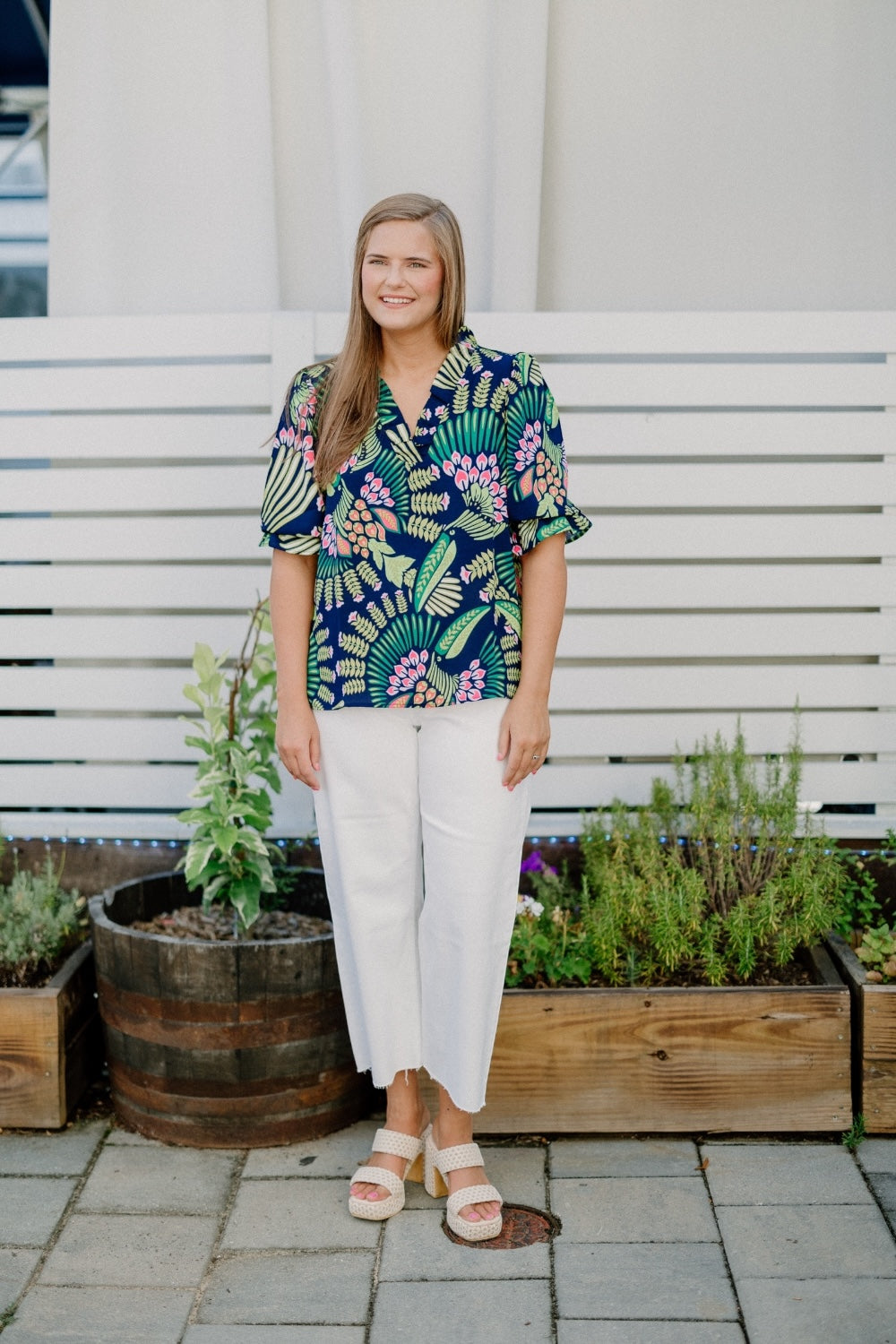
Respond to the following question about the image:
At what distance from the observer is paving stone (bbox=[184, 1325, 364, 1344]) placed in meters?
2.20

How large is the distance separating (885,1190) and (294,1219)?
3.70ft

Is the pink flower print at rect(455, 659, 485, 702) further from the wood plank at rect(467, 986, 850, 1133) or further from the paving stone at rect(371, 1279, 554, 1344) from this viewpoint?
the paving stone at rect(371, 1279, 554, 1344)

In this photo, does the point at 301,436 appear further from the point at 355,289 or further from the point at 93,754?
the point at 93,754

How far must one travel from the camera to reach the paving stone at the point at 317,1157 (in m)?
2.72

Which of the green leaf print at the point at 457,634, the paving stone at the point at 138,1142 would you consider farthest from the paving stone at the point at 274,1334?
the green leaf print at the point at 457,634

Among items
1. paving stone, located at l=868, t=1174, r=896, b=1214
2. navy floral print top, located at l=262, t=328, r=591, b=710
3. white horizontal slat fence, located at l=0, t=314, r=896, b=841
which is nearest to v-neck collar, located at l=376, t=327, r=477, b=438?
navy floral print top, located at l=262, t=328, r=591, b=710

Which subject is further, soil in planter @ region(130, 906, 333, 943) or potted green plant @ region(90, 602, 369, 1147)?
soil in planter @ region(130, 906, 333, 943)

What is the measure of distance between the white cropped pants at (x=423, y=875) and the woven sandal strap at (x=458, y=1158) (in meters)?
0.11

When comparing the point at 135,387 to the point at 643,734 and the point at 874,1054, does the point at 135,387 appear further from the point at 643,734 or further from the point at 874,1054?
the point at 874,1054

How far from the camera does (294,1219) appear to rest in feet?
8.38

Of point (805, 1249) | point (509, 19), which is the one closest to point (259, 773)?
point (805, 1249)

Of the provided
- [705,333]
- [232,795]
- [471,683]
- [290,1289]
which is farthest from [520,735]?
[705,333]

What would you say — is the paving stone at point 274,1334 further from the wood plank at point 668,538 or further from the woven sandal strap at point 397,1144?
the wood plank at point 668,538

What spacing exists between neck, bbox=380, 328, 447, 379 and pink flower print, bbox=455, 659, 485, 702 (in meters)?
0.54
